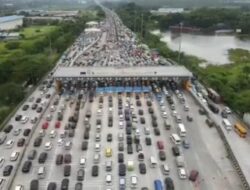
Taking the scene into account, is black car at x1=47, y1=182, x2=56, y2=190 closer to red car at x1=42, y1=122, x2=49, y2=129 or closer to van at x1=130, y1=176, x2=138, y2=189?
van at x1=130, y1=176, x2=138, y2=189

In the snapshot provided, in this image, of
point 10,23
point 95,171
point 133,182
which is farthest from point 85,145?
point 10,23

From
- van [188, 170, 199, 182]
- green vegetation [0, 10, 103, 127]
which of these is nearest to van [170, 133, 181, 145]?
van [188, 170, 199, 182]

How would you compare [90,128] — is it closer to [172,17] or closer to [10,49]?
[10,49]

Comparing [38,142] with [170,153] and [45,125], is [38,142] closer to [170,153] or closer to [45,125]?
[45,125]

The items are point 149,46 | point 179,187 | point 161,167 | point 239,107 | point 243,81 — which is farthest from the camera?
point 149,46

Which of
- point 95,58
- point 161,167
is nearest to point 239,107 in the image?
point 161,167
